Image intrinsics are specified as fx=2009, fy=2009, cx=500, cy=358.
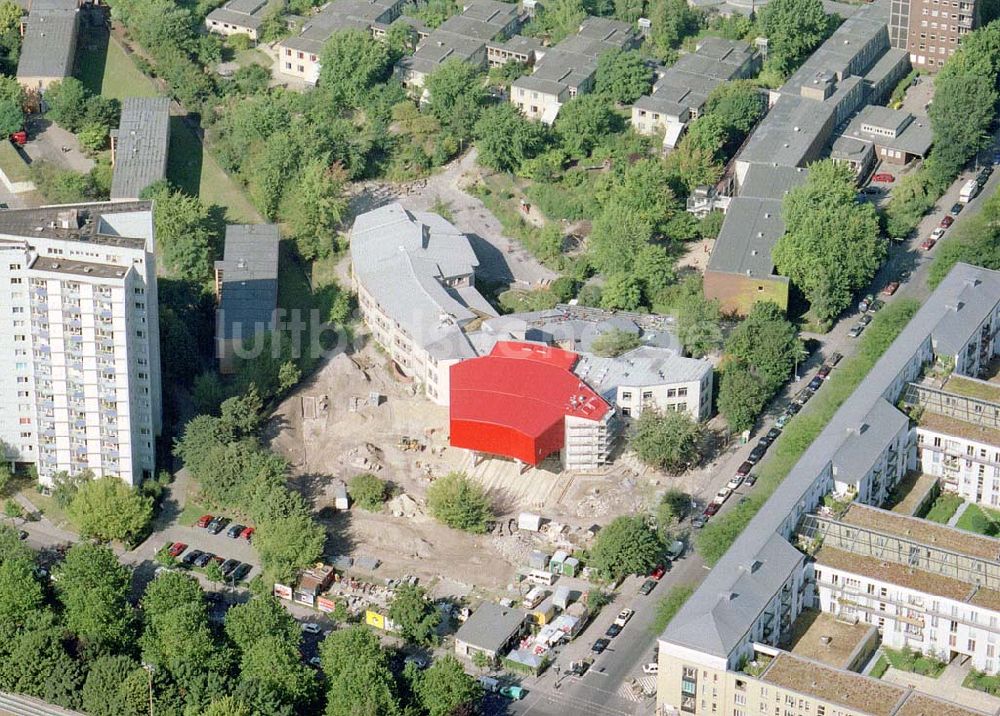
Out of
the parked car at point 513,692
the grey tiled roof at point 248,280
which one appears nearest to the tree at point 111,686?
the parked car at point 513,692

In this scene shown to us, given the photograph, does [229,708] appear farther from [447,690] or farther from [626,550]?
[626,550]

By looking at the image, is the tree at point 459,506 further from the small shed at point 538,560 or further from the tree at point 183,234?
the tree at point 183,234

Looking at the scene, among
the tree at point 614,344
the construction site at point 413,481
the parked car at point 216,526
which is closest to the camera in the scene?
the construction site at point 413,481

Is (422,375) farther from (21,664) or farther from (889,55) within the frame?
(889,55)

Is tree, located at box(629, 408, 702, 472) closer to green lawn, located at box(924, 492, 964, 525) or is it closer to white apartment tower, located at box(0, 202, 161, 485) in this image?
green lawn, located at box(924, 492, 964, 525)

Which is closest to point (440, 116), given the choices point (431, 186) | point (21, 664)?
point (431, 186)
